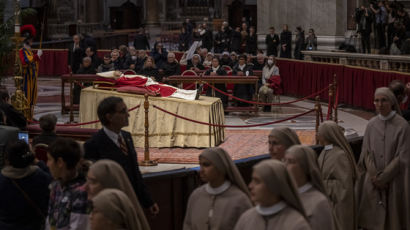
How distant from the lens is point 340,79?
2084cm

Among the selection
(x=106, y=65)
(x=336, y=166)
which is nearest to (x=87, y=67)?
(x=106, y=65)

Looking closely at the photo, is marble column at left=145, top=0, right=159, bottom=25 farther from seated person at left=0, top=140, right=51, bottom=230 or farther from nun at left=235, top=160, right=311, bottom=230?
nun at left=235, top=160, right=311, bottom=230

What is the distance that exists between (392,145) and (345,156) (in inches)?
41.3

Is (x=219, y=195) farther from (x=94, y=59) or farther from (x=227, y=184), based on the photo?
(x=94, y=59)

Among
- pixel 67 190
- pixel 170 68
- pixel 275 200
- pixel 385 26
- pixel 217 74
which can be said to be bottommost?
pixel 67 190

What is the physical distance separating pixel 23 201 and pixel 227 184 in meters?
1.59

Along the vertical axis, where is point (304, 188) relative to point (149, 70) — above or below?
below

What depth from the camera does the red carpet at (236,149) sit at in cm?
1305

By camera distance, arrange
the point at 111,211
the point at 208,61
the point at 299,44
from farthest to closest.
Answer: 1. the point at 299,44
2. the point at 208,61
3. the point at 111,211

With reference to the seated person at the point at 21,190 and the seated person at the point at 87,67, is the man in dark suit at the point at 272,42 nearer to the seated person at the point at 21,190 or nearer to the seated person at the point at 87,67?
the seated person at the point at 87,67

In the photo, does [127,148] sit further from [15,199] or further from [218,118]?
[218,118]

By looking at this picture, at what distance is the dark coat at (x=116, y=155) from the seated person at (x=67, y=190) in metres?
0.72

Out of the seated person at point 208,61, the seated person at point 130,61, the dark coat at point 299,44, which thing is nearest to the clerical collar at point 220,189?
the seated person at point 130,61

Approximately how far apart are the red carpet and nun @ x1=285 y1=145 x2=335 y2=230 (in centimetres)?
737
